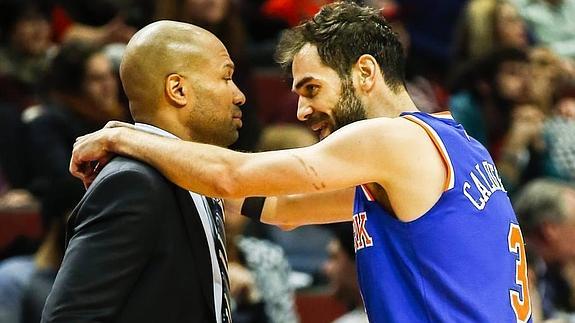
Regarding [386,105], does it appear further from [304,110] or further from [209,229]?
[209,229]

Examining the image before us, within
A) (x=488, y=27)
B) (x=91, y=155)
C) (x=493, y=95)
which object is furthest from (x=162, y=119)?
(x=488, y=27)

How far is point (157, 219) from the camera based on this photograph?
3469mm

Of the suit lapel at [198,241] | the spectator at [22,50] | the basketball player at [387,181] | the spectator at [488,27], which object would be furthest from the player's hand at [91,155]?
the spectator at [488,27]

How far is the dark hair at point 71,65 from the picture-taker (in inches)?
265

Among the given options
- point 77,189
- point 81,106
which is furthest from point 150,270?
point 81,106

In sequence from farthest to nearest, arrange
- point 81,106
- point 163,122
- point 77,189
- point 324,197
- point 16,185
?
point 16,185
point 81,106
point 77,189
point 324,197
point 163,122

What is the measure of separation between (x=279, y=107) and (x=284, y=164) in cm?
457

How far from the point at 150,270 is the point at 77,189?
2.58 m

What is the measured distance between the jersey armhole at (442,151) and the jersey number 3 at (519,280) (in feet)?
0.91

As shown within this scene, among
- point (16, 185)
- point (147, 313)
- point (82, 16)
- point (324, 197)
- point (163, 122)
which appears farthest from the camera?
point (82, 16)

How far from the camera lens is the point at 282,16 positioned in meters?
8.51

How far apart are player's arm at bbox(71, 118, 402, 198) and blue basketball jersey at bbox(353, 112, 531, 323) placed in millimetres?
169

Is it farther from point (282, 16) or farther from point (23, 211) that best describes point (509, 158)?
point (23, 211)

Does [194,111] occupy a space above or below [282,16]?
below
